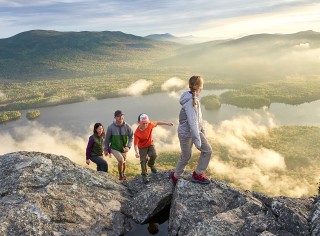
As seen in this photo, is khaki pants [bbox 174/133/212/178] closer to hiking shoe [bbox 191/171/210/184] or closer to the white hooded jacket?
hiking shoe [bbox 191/171/210/184]

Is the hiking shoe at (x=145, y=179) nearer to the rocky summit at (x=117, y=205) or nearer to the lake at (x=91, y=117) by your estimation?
the rocky summit at (x=117, y=205)

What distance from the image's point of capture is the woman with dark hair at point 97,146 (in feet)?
63.2

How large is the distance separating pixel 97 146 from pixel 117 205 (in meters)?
5.21

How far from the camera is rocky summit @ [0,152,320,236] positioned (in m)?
12.3

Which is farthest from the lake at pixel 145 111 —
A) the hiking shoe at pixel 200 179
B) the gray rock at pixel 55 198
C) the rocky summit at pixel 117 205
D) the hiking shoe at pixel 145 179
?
the hiking shoe at pixel 200 179

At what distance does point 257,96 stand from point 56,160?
171 metres

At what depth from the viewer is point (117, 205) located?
50.7 ft

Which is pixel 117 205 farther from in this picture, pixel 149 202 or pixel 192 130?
pixel 192 130

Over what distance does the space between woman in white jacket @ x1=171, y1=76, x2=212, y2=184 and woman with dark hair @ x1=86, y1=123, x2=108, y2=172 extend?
5697 millimetres

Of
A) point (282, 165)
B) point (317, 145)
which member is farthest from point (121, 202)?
point (317, 145)

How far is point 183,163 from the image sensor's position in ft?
51.1

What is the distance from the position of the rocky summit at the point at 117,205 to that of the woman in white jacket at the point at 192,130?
2.21ft

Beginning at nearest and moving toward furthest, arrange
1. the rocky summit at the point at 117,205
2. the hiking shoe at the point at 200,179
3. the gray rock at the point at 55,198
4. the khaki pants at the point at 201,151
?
1. the rocky summit at the point at 117,205
2. the gray rock at the point at 55,198
3. the khaki pants at the point at 201,151
4. the hiking shoe at the point at 200,179

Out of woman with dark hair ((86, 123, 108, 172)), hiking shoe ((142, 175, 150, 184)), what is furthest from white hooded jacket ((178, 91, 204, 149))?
woman with dark hair ((86, 123, 108, 172))
